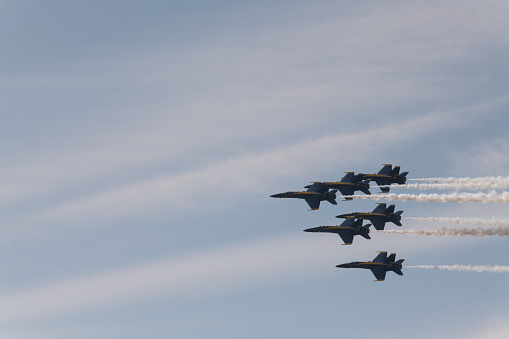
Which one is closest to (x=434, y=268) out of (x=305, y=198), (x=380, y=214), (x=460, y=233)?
(x=460, y=233)

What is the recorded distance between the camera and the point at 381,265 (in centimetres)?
19512

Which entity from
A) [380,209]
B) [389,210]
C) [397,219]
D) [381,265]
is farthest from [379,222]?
[381,265]

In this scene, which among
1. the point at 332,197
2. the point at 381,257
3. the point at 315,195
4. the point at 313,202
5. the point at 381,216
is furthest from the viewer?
the point at 313,202

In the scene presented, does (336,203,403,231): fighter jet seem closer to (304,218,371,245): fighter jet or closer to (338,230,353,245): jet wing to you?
(304,218,371,245): fighter jet

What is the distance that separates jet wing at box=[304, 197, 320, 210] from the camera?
198 meters

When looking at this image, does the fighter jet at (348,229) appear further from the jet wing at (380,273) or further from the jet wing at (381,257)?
the jet wing at (380,273)

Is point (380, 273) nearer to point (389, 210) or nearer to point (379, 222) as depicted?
point (379, 222)

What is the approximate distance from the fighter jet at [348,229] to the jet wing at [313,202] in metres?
5.01

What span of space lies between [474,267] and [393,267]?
2874 cm

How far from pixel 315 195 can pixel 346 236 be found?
1219 cm

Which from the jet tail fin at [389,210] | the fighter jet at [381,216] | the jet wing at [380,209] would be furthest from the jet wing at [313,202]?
the jet tail fin at [389,210]

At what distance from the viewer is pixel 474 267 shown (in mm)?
168500

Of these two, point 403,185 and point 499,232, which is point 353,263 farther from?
point 499,232

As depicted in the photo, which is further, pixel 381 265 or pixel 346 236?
pixel 346 236
